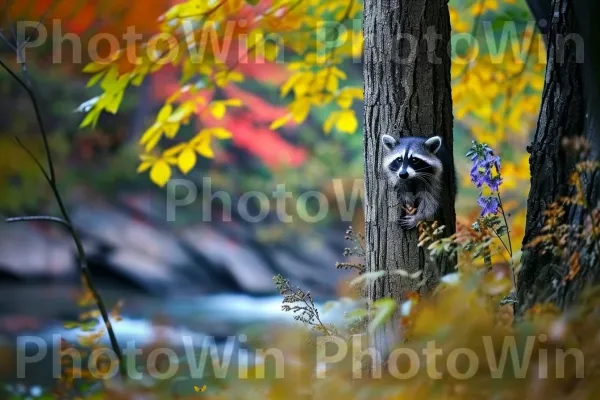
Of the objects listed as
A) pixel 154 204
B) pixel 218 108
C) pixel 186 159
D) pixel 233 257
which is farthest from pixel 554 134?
pixel 154 204

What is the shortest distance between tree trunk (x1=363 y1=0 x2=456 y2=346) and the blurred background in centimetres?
555

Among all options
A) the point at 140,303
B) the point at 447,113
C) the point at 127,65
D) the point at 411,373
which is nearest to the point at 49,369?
the point at 140,303

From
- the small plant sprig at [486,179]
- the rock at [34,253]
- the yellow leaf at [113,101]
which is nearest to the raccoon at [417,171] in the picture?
the small plant sprig at [486,179]

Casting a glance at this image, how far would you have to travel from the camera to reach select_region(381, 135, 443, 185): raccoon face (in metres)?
2.37

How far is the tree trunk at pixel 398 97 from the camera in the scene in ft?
7.96

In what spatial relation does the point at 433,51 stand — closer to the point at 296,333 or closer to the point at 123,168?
the point at 296,333

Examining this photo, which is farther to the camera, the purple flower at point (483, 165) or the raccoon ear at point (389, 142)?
the raccoon ear at point (389, 142)

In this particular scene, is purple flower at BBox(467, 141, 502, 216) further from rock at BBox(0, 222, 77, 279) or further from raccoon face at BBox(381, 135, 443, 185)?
rock at BBox(0, 222, 77, 279)

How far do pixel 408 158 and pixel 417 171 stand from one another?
10cm

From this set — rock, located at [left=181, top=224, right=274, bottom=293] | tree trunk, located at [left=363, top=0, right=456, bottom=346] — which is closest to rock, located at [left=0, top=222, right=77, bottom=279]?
rock, located at [left=181, top=224, right=274, bottom=293]

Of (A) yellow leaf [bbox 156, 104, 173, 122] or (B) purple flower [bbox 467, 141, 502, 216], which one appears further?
(A) yellow leaf [bbox 156, 104, 173, 122]

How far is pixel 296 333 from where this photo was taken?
1691 mm

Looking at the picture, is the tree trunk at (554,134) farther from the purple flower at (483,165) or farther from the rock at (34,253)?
the rock at (34,253)

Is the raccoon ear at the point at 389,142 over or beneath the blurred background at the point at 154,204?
over
